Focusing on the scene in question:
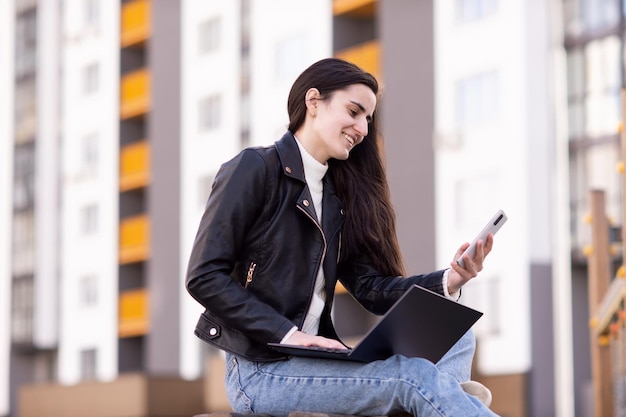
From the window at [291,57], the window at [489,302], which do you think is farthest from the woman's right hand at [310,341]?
the window at [291,57]

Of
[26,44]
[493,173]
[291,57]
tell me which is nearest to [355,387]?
[493,173]

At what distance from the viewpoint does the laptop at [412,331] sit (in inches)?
152

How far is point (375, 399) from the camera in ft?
13.0

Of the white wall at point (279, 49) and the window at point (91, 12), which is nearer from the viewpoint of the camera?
the white wall at point (279, 49)

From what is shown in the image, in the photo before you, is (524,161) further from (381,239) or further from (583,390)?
(381,239)

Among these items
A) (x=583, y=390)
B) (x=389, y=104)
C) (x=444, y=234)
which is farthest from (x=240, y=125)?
(x=583, y=390)

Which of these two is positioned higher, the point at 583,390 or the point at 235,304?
the point at 235,304

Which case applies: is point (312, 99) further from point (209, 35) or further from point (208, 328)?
point (209, 35)

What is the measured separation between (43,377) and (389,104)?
19.2 m

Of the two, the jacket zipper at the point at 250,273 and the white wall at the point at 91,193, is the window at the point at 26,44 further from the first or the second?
the jacket zipper at the point at 250,273

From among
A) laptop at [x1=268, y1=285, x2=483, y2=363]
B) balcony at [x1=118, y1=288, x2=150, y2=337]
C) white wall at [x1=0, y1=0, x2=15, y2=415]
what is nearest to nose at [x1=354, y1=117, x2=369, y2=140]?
laptop at [x1=268, y1=285, x2=483, y2=363]

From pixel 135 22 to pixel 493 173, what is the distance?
17.3 metres

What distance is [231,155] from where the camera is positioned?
3494 cm

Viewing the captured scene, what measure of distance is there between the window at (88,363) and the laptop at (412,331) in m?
36.6
